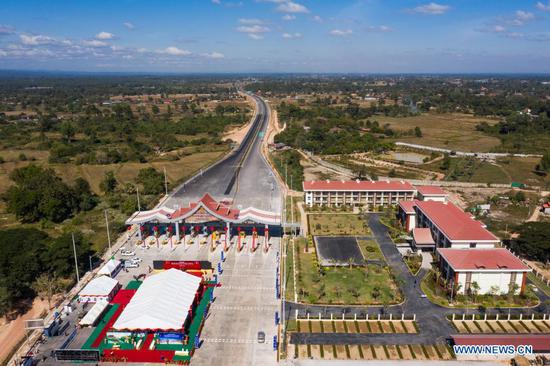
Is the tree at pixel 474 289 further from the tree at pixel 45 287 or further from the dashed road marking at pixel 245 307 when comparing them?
the tree at pixel 45 287

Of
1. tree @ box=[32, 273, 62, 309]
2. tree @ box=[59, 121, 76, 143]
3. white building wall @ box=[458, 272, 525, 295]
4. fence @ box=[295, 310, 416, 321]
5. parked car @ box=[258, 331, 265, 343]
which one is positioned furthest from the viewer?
tree @ box=[59, 121, 76, 143]

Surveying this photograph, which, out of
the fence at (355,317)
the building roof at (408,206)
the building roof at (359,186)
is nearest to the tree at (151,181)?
the building roof at (359,186)

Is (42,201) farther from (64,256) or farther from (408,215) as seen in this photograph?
(408,215)

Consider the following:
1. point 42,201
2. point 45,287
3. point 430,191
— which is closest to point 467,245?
point 430,191

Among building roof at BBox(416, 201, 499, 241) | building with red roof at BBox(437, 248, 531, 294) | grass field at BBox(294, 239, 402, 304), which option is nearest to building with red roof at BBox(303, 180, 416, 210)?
building roof at BBox(416, 201, 499, 241)

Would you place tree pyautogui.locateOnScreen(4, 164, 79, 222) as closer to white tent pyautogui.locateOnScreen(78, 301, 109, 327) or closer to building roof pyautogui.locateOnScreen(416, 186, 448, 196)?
white tent pyautogui.locateOnScreen(78, 301, 109, 327)

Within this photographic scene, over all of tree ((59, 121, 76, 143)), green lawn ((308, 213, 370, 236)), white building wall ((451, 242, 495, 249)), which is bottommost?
green lawn ((308, 213, 370, 236))
